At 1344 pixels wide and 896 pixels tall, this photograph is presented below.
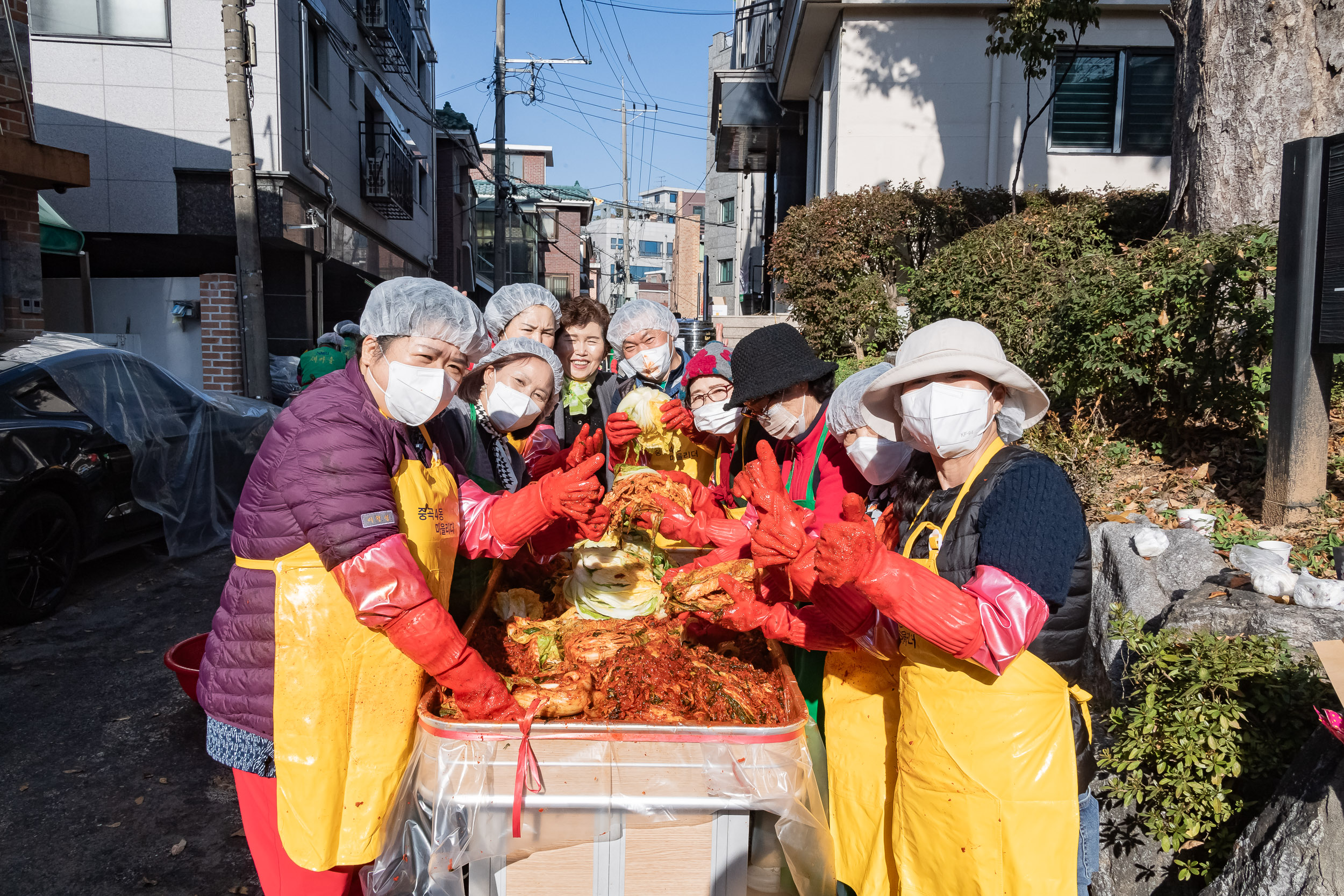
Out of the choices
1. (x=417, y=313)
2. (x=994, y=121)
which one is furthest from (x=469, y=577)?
(x=994, y=121)

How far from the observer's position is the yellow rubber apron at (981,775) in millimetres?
2078

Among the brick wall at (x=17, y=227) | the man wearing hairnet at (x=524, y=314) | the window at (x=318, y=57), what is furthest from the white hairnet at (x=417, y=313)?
the window at (x=318, y=57)

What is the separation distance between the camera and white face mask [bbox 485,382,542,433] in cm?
337

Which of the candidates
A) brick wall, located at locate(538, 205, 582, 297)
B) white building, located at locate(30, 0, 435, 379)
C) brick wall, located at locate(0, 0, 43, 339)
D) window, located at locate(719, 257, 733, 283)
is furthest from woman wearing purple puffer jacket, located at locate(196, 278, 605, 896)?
brick wall, located at locate(538, 205, 582, 297)

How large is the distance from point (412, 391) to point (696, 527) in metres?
1.41

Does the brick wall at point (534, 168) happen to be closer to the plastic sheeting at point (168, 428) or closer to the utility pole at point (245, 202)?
the utility pole at point (245, 202)

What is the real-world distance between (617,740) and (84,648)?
5.48 m

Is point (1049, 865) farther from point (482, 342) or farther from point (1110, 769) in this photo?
point (482, 342)

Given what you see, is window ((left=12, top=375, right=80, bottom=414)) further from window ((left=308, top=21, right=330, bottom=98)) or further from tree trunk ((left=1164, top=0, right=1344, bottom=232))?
window ((left=308, top=21, right=330, bottom=98))

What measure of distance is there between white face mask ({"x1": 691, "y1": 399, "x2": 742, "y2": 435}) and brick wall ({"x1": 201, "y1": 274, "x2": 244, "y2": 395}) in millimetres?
10890

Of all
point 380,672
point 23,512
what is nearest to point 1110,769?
point 380,672

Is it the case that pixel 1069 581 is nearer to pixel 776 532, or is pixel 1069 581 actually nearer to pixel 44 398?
pixel 776 532

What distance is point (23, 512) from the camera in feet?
19.5

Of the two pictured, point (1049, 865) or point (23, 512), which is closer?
point (1049, 865)
